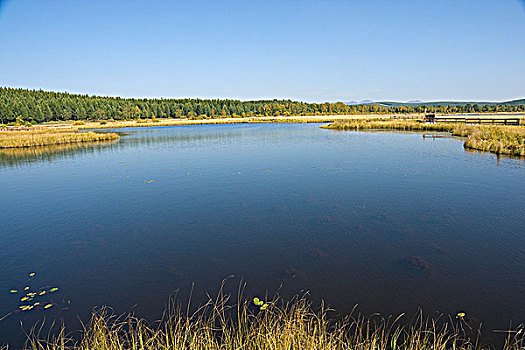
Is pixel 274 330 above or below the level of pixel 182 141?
below

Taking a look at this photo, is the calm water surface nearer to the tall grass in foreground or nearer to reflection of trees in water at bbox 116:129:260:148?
the tall grass in foreground

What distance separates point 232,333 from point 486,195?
48.1ft

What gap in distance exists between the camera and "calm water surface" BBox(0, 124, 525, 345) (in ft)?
22.9

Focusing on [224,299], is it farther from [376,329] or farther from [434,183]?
[434,183]

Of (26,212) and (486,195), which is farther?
(486,195)

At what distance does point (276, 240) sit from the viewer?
32.7 feet

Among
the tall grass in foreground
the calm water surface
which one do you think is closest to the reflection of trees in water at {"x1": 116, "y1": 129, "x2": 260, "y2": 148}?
the calm water surface

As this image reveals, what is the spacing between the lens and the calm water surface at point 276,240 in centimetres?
698

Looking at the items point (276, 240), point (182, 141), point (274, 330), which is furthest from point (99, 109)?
point (274, 330)

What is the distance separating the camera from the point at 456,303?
6.57 m

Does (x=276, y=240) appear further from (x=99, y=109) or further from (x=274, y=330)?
(x=99, y=109)

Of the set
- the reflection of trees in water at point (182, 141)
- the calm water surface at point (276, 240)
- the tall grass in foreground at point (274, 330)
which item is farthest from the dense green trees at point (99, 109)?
the tall grass in foreground at point (274, 330)

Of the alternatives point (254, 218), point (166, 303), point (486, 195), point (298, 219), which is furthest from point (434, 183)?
point (166, 303)

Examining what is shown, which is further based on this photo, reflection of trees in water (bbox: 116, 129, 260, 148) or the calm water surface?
reflection of trees in water (bbox: 116, 129, 260, 148)
